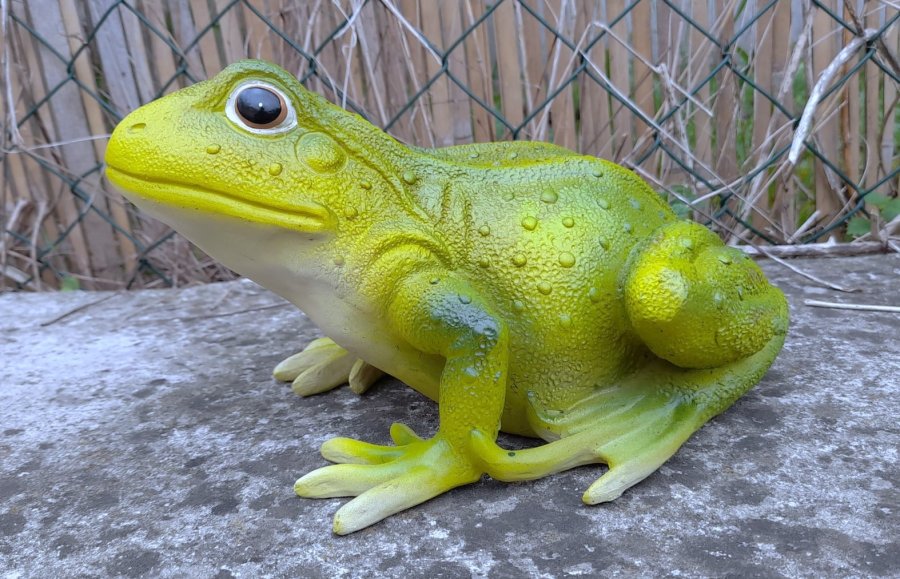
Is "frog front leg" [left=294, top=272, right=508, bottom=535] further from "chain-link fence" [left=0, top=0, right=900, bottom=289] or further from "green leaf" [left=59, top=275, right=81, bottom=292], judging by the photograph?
"green leaf" [left=59, top=275, right=81, bottom=292]

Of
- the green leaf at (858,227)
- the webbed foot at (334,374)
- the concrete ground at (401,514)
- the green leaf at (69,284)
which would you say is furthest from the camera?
the green leaf at (69,284)

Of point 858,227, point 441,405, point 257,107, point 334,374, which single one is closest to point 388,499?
point 441,405

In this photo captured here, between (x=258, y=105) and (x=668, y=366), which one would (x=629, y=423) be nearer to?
(x=668, y=366)

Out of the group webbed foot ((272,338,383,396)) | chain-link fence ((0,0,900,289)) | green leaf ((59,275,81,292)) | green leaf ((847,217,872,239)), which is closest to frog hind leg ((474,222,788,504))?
webbed foot ((272,338,383,396))

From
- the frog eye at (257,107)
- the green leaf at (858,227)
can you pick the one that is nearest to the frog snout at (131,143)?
the frog eye at (257,107)

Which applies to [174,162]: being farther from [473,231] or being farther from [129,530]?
[129,530]

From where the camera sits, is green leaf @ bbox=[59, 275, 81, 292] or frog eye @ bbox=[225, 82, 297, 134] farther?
green leaf @ bbox=[59, 275, 81, 292]

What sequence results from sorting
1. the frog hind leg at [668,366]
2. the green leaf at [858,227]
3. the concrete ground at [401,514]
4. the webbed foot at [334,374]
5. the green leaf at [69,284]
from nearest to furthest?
the concrete ground at [401,514]
the frog hind leg at [668,366]
the webbed foot at [334,374]
the green leaf at [858,227]
the green leaf at [69,284]

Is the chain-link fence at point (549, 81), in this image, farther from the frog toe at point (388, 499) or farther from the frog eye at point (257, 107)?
the frog toe at point (388, 499)
